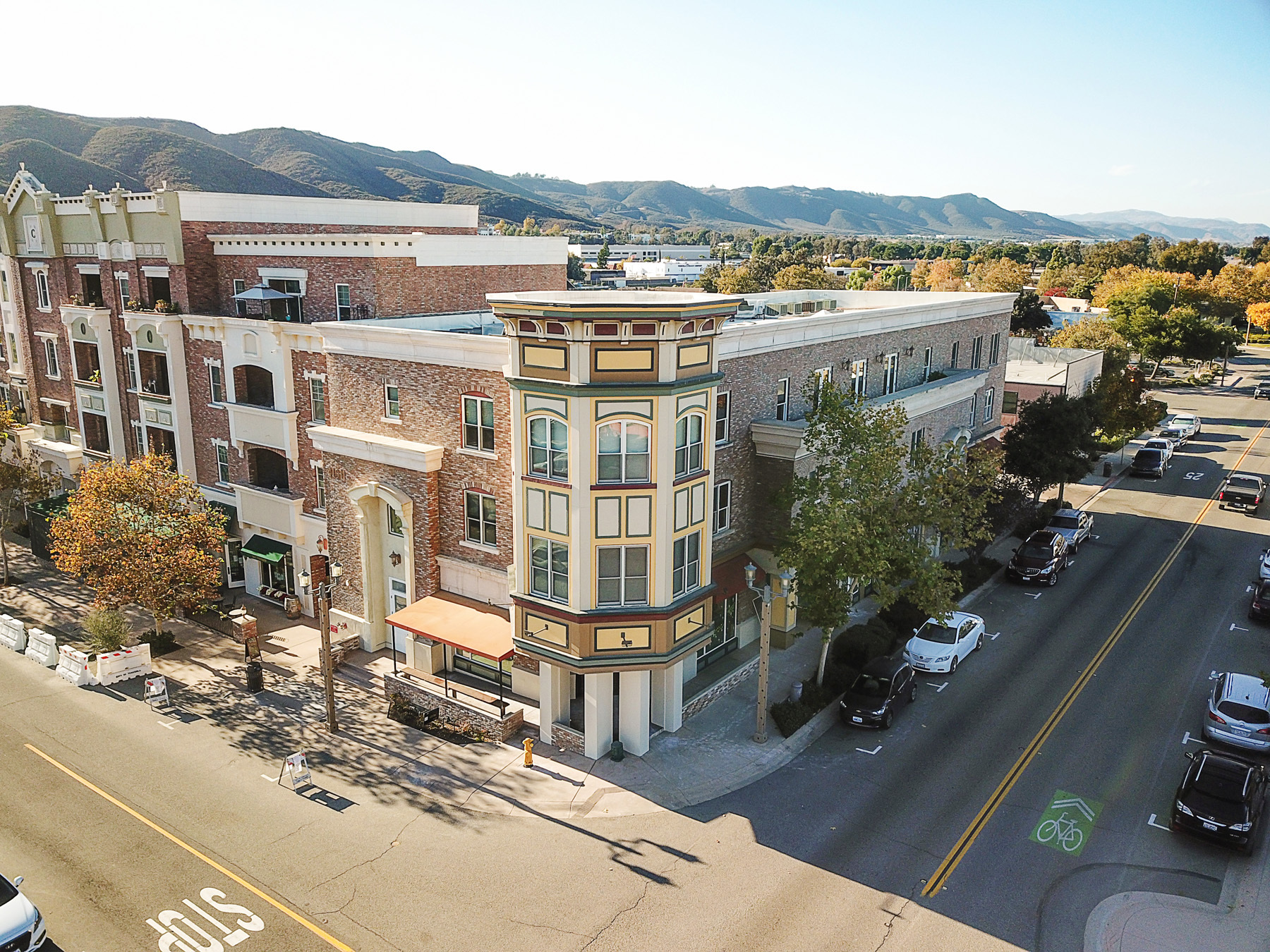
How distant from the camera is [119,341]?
40.9 metres

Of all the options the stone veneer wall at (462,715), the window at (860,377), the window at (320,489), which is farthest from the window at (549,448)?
the window at (860,377)

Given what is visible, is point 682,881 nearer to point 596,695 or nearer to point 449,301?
point 596,695

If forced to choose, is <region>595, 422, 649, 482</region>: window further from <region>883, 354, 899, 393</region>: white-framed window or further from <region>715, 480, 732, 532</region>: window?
<region>883, 354, 899, 393</region>: white-framed window

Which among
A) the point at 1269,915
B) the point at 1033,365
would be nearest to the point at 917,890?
the point at 1269,915

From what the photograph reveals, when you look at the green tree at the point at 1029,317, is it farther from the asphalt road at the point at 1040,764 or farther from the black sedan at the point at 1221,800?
the black sedan at the point at 1221,800

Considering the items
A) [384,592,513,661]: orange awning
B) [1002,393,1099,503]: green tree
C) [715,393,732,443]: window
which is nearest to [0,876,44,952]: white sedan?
[384,592,513,661]: orange awning

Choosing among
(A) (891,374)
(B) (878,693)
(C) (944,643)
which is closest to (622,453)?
(B) (878,693)

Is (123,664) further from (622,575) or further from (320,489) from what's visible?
(622,575)

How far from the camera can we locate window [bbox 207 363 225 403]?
36000 mm

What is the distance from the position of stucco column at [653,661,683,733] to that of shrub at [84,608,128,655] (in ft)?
59.9

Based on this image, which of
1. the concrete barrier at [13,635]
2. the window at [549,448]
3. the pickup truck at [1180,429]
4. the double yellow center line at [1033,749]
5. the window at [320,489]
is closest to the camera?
the double yellow center line at [1033,749]

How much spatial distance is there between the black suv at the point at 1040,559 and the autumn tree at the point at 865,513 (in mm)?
9469

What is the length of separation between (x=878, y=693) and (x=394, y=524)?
1654cm

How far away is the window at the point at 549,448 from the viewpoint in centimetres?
2230
